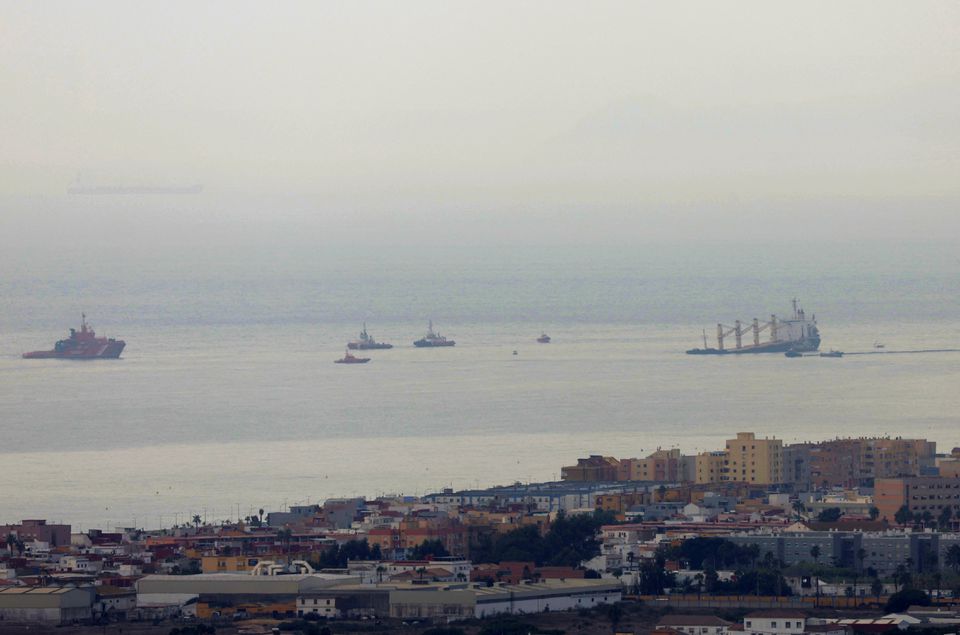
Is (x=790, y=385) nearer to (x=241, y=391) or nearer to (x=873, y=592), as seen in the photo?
(x=241, y=391)

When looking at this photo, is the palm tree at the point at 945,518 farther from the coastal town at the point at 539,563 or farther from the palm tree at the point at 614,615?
the palm tree at the point at 614,615

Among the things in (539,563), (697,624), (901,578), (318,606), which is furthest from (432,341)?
(697,624)

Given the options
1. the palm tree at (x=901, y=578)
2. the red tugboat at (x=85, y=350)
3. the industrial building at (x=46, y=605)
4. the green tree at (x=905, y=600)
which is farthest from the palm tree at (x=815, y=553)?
the red tugboat at (x=85, y=350)

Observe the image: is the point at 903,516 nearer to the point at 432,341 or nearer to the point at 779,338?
the point at 432,341

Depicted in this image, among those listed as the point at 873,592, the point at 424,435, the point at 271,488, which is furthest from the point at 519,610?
the point at 424,435

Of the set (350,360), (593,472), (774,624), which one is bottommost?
(774,624)
